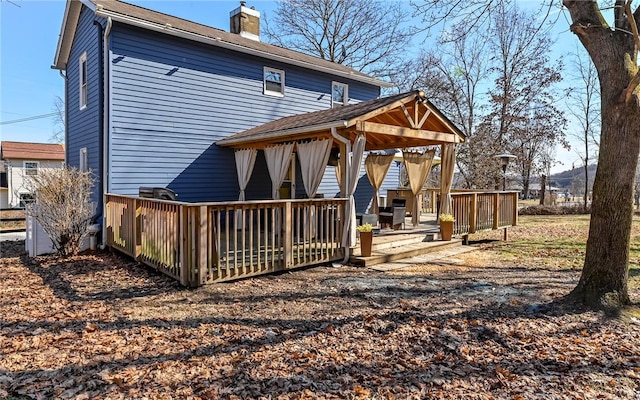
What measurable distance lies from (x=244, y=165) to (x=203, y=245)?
4839 millimetres

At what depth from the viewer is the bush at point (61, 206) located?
302 inches

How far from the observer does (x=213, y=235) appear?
5.98m

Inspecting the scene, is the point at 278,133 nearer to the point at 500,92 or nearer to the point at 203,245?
the point at 203,245

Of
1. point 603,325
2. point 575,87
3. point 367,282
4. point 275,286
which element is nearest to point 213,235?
point 275,286

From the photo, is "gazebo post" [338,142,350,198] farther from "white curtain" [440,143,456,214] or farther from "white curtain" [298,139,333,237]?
"white curtain" [440,143,456,214]

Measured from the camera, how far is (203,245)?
18.3ft

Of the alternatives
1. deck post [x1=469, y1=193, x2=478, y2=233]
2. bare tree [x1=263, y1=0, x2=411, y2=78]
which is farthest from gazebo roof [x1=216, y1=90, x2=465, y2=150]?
bare tree [x1=263, y1=0, x2=411, y2=78]

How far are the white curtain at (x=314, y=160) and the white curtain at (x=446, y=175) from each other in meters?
3.12

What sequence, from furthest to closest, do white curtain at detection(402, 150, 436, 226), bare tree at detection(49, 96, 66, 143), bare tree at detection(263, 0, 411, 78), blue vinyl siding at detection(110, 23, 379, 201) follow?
bare tree at detection(49, 96, 66, 143) < bare tree at detection(263, 0, 411, 78) < white curtain at detection(402, 150, 436, 226) < blue vinyl siding at detection(110, 23, 379, 201)

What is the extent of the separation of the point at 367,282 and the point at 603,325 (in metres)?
2.95

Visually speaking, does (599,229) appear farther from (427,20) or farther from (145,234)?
(145,234)

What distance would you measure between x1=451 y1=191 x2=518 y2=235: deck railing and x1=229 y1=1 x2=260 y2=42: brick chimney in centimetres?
871

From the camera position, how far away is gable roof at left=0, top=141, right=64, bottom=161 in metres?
25.4

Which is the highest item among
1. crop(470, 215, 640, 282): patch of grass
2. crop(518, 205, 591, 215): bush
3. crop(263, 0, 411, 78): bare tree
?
crop(263, 0, 411, 78): bare tree
